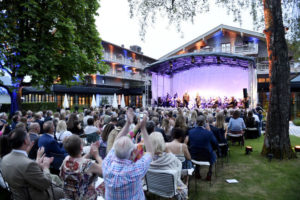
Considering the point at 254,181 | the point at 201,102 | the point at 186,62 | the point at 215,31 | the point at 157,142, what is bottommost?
the point at 254,181

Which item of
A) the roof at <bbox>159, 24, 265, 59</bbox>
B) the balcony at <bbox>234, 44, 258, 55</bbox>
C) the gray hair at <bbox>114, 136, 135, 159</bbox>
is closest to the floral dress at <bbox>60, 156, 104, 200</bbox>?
the gray hair at <bbox>114, 136, 135, 159</bbox>

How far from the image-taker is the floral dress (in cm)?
219

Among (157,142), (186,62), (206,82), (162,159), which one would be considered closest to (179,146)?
(162,159)

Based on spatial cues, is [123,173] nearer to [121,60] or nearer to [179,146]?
[179,146]

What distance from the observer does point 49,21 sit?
9547 millimetres

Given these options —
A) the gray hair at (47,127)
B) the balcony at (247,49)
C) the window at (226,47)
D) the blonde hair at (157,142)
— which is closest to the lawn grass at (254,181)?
the blonde hair at (157,142)

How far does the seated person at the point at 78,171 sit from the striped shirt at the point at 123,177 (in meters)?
0.31

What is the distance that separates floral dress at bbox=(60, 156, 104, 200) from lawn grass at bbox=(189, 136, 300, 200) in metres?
2.17

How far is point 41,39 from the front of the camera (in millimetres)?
9586

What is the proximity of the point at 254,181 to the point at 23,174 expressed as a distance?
4.49m

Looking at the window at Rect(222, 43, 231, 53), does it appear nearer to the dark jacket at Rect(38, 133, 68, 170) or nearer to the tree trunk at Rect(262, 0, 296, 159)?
the tree trunk at Rect(262, 0, 296, 159)

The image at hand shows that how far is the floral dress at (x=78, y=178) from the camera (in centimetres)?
219

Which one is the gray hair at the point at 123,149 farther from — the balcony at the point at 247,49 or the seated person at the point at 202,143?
the balcony at the point at 247,49

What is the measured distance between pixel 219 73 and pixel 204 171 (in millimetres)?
15274
